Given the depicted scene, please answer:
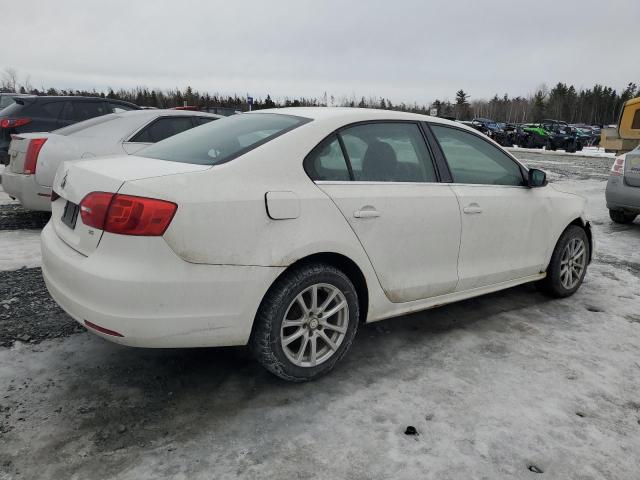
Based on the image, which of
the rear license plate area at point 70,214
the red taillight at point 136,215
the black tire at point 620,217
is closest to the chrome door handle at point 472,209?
the red taillight at point 136,215

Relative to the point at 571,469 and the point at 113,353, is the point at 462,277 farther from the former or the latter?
the point at 113,353

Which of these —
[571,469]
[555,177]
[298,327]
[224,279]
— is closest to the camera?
[571,469]

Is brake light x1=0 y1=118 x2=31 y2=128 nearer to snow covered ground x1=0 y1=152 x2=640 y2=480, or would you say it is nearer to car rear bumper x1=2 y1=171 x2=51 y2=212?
car rear bumper x1=2 y1=171 x2=51 y2=212

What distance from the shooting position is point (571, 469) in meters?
2.28

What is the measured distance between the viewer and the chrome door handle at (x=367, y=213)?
9.53 ft

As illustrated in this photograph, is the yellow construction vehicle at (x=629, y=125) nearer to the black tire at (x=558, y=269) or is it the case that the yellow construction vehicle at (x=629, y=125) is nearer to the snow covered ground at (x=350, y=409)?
the black tire at (x=558, y=269)

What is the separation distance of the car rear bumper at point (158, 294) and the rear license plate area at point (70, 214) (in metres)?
0.20

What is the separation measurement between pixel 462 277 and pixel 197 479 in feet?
7.12

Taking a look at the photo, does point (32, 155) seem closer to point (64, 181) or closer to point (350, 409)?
point (64, 181)

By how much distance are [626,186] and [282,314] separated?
701 cm

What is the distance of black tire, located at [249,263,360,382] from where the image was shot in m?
2.64

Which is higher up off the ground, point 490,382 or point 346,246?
point 346,246

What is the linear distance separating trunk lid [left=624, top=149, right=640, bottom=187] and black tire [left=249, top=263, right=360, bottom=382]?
21.4 feet

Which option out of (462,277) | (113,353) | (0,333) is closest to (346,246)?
(462,277)
